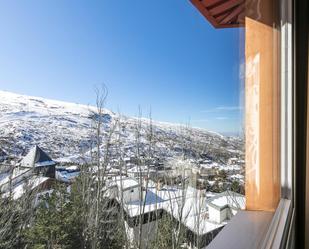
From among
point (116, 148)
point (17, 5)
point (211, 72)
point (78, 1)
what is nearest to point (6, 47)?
point (17, 5)

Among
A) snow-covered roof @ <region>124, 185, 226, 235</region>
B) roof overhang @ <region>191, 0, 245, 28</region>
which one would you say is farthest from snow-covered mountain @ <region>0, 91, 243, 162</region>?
roof overhang @ <region>191, 0, 245, 28</region>

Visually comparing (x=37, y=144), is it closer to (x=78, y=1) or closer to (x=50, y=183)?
(x=50, y=183)

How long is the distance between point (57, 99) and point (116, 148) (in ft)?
0.59

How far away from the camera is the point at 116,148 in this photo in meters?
0.72

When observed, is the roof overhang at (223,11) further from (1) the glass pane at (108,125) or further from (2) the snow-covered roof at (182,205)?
(2) the snow-covered roof at (182,205)

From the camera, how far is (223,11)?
4.95ft

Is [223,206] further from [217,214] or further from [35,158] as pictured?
[35,158]

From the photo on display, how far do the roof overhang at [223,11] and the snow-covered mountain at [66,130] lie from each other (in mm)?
496

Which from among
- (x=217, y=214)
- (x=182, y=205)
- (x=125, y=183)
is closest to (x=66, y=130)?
(x=125, y=183)

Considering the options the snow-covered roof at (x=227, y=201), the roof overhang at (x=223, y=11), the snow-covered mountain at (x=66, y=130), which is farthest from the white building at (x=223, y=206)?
the roof overhang at (x=223, y=11)

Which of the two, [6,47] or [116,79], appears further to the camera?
[116,79]

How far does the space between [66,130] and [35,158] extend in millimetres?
92

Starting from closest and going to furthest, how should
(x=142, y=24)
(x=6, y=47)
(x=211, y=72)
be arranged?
(x=6, y=47) → (x=142, y=24) → (x=211, y=72)

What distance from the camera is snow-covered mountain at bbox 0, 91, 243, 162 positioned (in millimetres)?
508
